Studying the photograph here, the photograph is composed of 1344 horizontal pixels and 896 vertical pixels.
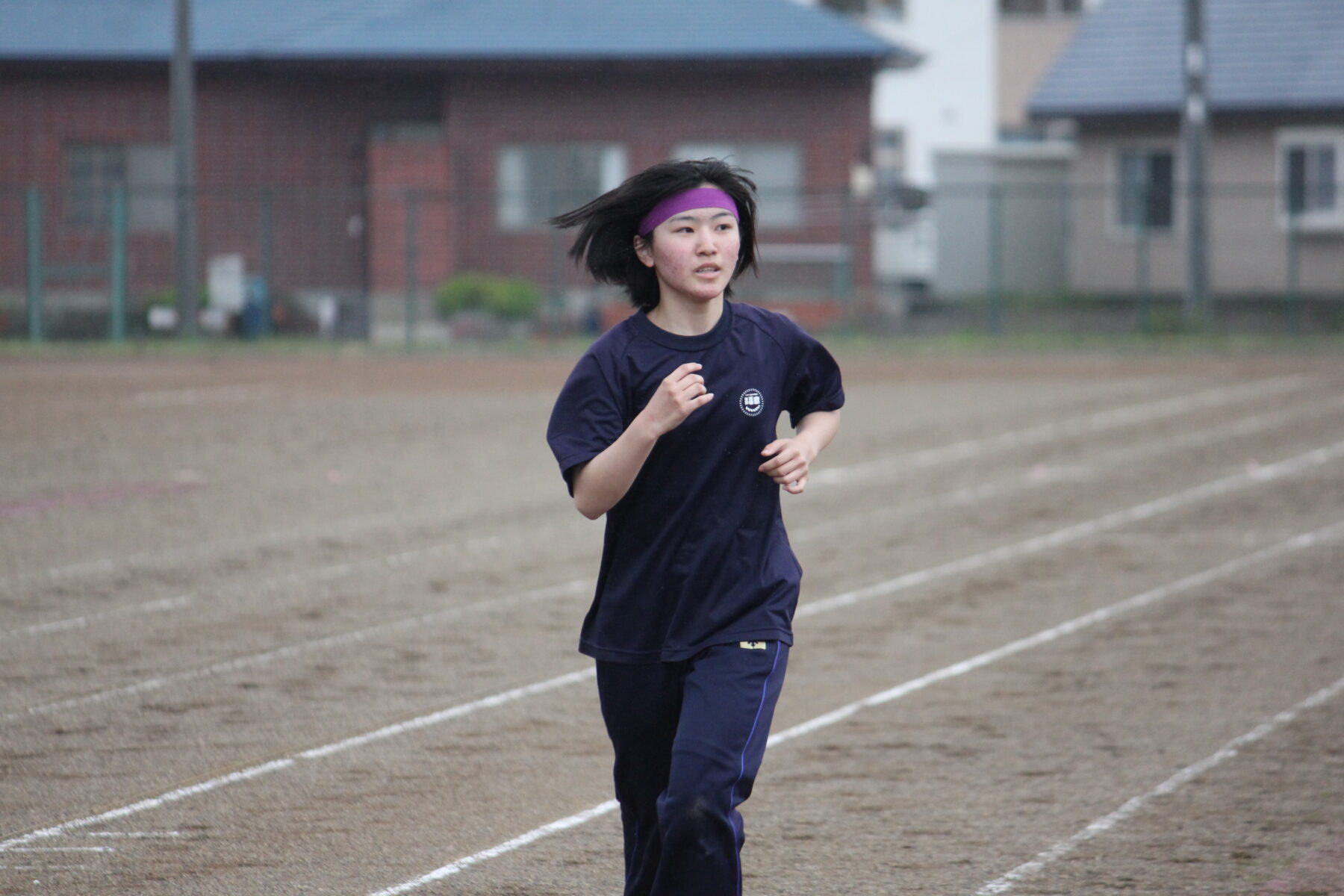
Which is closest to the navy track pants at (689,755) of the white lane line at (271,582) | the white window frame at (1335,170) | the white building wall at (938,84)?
the white lane line at (271,582)

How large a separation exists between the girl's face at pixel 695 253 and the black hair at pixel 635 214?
0.09 m

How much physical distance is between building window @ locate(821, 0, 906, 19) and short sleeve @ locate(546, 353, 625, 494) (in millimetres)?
42063

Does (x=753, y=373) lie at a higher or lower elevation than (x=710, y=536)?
higher

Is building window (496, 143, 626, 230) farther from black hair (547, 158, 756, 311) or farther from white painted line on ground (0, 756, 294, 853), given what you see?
black hair (547, 158, 756, 311)

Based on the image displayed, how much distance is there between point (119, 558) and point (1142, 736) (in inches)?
252

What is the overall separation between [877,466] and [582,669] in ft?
23.1

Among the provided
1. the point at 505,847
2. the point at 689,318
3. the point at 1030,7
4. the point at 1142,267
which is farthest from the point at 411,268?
the point at 1030,7

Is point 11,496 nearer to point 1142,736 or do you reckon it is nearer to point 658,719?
point 1142,736

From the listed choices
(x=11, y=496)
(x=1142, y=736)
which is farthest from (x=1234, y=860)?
Answer: (x=11, y=496)

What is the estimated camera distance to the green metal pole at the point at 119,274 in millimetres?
26312

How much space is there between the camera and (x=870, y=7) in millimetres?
45250

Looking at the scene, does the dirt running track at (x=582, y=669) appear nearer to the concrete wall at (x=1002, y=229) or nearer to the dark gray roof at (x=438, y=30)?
the dark gray roof at (x=438, y=30)

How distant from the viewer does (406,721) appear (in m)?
7.10

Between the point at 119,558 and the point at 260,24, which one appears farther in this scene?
the point at 260,24
